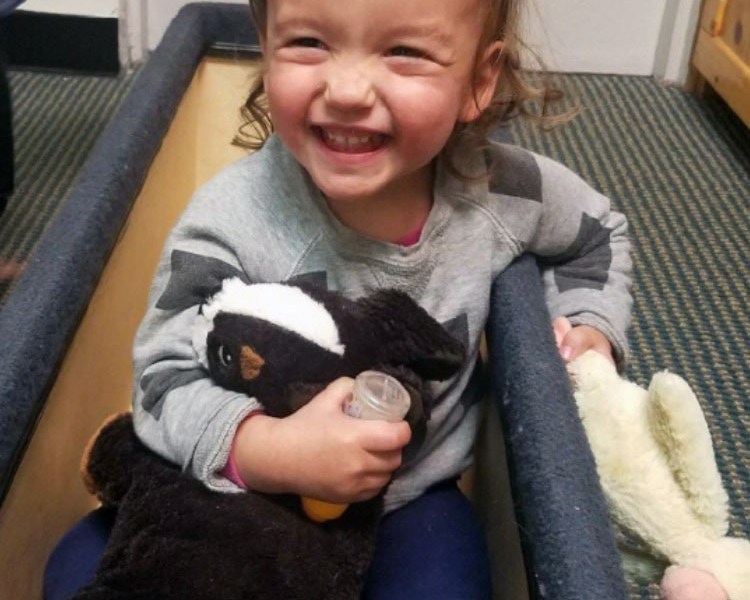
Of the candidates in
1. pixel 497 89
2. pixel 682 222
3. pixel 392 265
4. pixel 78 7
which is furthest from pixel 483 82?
pixel 78 7

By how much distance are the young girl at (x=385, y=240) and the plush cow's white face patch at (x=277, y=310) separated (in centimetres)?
3

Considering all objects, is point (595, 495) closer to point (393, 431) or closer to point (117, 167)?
point (393, 431)

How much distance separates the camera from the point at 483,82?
70 cm

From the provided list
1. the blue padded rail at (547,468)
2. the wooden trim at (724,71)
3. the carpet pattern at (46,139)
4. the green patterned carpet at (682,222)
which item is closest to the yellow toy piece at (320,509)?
the blue padded rail at (547,468)

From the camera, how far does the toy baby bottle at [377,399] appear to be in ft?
1.79

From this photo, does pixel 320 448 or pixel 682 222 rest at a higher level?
pixel 320 448

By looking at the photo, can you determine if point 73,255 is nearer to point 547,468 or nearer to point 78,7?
point 547,468

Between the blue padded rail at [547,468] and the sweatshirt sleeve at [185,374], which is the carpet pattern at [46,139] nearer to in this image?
the sweatshirt sleeve at [185,374]

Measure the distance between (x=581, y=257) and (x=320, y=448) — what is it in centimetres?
35

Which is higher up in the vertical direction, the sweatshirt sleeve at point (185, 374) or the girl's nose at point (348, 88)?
the girl's nose at point (348, 88)

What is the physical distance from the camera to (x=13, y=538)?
2.00 ft

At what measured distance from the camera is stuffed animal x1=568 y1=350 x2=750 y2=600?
62 centimetres

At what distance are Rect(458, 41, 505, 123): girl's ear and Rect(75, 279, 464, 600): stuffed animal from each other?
17cm

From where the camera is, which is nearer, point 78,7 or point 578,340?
Result: point 578,340
